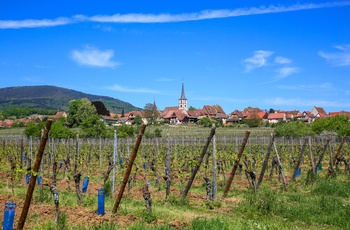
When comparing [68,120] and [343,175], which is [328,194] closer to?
[343,175]

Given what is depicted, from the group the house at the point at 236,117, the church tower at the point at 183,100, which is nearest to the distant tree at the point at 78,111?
the house at the point at 236,117

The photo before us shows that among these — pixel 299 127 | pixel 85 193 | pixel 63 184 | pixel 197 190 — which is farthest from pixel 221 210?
pixel 299 127

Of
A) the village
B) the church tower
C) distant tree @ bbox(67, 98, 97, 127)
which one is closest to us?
distant tree @ bbox(67, 98, 97, 127)

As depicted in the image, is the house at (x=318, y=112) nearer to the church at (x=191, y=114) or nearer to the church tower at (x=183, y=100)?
the church at (x=191, y=114)

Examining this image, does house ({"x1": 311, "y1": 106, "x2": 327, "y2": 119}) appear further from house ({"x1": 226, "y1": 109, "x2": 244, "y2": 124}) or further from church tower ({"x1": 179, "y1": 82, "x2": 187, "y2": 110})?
church tower ({"x1": 179, "y1": 82, "x2": 187, "y2": 110})

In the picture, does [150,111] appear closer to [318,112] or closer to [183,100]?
[318,112]

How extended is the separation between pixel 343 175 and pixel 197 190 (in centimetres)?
742

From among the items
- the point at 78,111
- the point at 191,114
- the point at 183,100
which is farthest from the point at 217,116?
the point at 78,111

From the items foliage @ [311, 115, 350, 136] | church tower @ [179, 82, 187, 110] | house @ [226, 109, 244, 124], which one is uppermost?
church tower @ [179, 82, 187, 110]

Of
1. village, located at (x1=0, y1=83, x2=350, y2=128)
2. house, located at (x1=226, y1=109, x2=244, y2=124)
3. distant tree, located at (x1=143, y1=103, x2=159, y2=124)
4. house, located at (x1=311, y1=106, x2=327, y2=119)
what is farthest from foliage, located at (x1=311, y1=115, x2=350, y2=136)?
house, located at (x1=311, y1=106, x2=327, y2=119)

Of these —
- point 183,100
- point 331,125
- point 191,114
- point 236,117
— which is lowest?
point 331,125

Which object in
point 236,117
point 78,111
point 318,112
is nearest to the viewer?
point 78,111

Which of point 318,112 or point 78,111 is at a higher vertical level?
point 318,112

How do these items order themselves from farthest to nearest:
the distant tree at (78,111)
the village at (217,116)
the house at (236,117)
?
the house at (236,117)
the village at (217,116)
the distant tree at (78,111)
